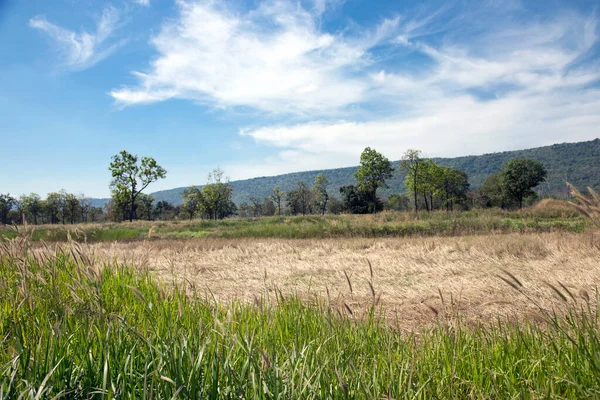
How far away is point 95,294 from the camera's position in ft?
9.50

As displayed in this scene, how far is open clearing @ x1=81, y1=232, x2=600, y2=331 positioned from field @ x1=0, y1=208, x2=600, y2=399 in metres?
0.06

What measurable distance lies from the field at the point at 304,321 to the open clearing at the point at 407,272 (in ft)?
0.20

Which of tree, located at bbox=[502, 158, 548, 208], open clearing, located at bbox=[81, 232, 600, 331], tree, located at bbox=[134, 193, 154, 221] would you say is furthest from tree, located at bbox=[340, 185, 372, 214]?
open clearing, located at bbox=[81, 232, 600, 331]

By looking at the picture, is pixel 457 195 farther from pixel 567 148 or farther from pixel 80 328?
pixel 567 148

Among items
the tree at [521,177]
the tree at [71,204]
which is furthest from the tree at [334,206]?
the tree at [71,204]

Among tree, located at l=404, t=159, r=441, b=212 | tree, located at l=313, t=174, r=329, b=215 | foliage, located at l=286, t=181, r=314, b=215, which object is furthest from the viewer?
foliage, located at l=286, t=181, r=314, b=215

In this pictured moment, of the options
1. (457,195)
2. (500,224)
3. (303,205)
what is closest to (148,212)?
(303,205)

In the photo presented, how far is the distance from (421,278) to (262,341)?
22.1 ft

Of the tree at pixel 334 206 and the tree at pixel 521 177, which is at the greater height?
the tree at pixel 521 177

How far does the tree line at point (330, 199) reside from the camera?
6656 centimetres

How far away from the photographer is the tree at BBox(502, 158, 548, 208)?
66.5m

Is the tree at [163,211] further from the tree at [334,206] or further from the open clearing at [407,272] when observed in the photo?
the open clearing at [407,272]

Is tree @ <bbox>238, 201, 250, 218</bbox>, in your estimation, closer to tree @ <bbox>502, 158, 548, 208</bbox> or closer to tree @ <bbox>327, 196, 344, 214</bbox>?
tree @ <bbox>327, 196, 344, 214</bbox>

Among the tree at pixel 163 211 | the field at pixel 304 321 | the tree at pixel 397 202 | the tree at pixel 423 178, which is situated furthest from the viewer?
the tree at pixel 397 202
